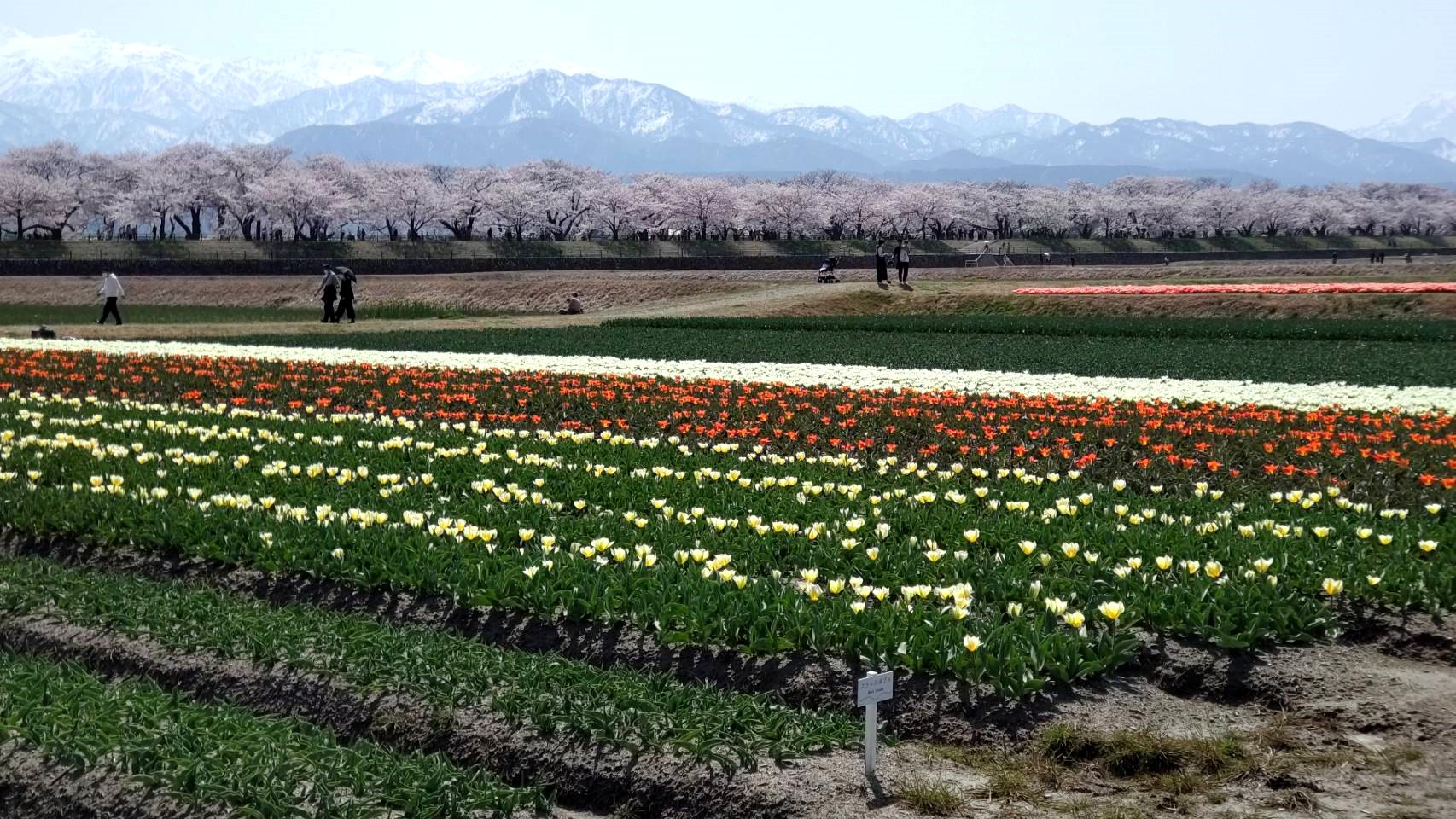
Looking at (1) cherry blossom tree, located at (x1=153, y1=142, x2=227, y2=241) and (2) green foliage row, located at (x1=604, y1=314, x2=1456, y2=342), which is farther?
(1) cherry blossom tree, located at (x1=153, y1=142, x2=227, y2=241)

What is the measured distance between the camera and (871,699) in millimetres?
5652

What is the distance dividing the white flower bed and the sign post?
1243 cm

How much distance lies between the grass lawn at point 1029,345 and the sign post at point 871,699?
693 inches

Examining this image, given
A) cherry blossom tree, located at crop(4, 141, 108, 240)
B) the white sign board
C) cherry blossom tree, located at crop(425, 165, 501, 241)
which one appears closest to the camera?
the white sign board

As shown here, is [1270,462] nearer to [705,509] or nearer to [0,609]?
[705,509]

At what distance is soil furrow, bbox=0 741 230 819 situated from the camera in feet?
18.9

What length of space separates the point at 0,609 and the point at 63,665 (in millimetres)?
1414

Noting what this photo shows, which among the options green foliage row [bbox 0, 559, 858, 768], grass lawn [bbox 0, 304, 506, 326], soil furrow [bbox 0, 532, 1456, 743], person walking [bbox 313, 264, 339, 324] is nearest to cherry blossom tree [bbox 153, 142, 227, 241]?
grass lawn [bbox 0, 304, 506, 326]

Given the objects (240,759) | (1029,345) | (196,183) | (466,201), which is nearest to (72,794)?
(240,759)

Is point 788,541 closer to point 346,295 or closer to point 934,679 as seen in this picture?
point 934,679

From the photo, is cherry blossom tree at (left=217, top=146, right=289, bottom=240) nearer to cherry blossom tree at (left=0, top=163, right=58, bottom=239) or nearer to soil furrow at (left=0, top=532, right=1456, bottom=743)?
cherry blossom tree at (left=0, top=163, right=58, bottom=239)

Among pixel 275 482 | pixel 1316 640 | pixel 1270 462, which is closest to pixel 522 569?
pixel 275 482

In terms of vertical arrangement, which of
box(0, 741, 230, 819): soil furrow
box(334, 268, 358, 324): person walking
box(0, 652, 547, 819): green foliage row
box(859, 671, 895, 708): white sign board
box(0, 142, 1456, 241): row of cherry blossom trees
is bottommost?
box(0, 741, 230, 819): soil furrow

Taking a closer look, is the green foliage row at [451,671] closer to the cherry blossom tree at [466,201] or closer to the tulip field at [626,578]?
the tulip field at [626,578]
